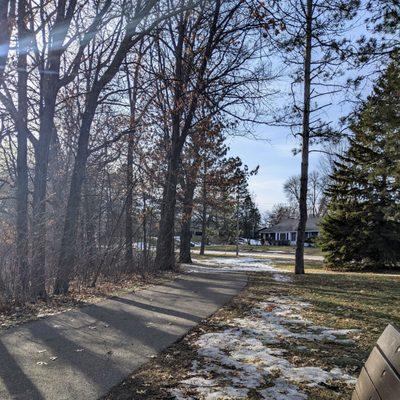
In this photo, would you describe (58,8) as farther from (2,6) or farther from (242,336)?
(242,336)

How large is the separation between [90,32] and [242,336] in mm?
7648

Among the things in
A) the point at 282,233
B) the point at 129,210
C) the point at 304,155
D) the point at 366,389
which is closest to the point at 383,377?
the point at 366,389

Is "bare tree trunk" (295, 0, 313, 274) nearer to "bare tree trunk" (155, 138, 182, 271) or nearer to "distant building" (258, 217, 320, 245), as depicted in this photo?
"bare tree trunk" (155, 138, 182, 271)

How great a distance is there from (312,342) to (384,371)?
443cm

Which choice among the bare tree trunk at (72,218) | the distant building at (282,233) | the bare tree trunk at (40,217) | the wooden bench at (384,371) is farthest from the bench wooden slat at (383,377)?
the distant building at (282,233)

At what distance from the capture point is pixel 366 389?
232 cm

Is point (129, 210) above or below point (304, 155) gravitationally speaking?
below

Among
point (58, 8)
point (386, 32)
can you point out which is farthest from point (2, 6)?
point (386, 32)

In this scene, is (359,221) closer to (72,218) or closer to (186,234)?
(186,234)

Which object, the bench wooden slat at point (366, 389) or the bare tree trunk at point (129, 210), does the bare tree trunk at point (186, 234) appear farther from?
the bench wooden slat at point (366, 389)

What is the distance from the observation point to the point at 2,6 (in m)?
9.04

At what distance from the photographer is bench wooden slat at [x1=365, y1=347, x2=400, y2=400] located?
1.87 metres

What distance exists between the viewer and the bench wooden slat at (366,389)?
7.12 feet

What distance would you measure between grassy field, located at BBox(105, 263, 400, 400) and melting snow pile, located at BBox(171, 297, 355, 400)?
0.26 feet
